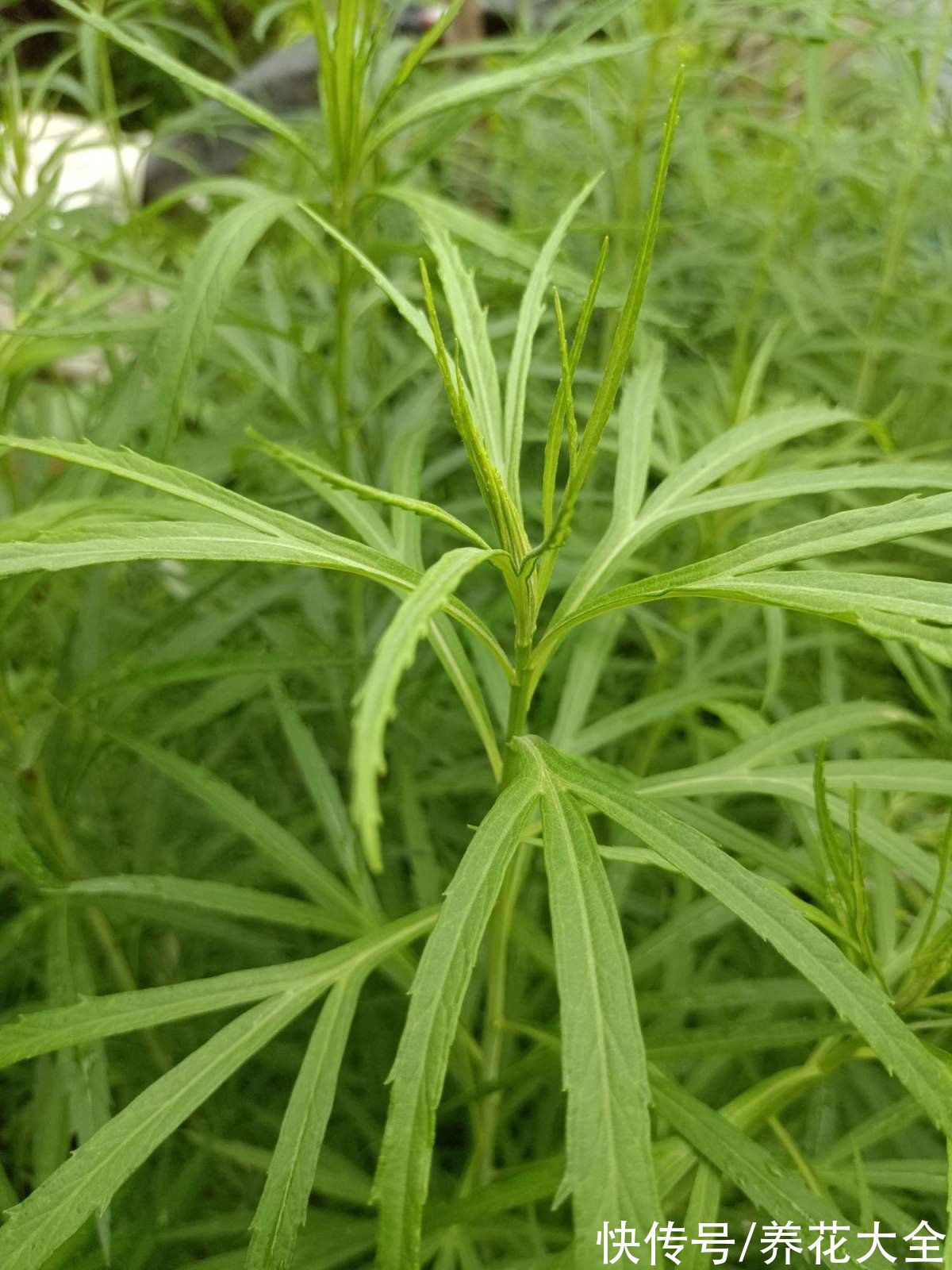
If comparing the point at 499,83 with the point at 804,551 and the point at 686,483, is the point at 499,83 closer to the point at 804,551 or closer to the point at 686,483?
the point at 686,483

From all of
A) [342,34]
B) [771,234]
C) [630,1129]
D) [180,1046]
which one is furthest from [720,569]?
[771,234]

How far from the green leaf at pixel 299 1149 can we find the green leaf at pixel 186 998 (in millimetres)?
25

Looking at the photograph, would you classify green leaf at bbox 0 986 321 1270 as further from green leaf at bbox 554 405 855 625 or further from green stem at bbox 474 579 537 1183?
green leaf at bbox 554 405 855 625

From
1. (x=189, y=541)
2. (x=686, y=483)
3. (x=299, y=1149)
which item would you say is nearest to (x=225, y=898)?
(x=299, y=1149)

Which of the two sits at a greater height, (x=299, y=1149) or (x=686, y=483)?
(x=686, y=483)

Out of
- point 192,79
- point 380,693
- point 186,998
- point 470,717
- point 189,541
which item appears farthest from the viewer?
point 470,717

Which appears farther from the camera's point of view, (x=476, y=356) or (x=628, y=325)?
(x=476, y=356)

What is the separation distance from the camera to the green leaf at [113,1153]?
0.46 meters

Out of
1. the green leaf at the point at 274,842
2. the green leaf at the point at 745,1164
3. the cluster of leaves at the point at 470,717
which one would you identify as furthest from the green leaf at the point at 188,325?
the green leaf at the point at 745,1164

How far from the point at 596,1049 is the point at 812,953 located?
111 mm

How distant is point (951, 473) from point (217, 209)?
5.33 ft

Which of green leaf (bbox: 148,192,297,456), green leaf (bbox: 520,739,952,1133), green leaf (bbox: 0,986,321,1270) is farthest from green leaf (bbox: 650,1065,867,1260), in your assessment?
green leaf (bbox: 148,192,297,456)

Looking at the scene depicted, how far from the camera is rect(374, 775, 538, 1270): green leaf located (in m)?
0.41

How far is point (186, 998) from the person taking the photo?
56 cm
